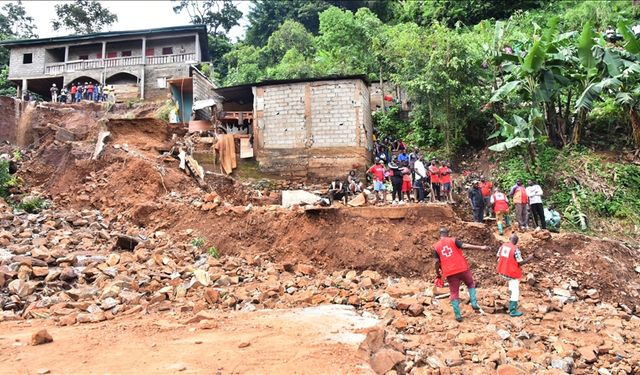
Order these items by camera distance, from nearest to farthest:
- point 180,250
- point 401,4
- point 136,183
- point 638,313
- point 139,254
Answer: point 638,313, point 139,254, point 180,250, point 136,183, point 401,4

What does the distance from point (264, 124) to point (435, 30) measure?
27.3 feet

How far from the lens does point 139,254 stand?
10.3 m

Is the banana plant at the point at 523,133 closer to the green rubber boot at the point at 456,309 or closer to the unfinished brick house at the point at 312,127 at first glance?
the unfinished brick house at the point at 312,127

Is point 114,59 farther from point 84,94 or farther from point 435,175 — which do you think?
point 435,175

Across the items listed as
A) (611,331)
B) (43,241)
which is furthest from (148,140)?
(611,331)

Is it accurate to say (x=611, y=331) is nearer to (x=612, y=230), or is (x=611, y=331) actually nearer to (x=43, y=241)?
(x=612, y=230)

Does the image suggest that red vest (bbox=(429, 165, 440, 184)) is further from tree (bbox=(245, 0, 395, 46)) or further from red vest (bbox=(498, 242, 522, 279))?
tree (bbox=(245, 0, 395, 46))

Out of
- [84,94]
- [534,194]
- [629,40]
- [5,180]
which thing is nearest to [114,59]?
[84,94]

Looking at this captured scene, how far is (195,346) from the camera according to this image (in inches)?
222

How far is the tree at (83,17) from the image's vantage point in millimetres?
37094

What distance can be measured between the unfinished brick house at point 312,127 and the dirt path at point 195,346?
11222mm

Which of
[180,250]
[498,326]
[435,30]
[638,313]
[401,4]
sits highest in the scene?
[401,4]

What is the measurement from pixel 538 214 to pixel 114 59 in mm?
26743

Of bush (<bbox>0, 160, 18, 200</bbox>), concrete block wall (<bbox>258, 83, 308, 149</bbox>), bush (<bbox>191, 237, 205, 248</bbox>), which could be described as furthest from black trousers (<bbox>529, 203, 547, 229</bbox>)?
bush (<bbox>0, 160, 18, 200</bbox>)
